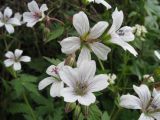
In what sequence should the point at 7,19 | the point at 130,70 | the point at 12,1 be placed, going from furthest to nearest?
the point at 12,1 → the point at 7,19 → the point at 130,70

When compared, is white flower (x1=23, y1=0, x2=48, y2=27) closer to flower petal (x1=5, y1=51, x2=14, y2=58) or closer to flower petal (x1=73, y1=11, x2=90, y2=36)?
flower petal (x1=73, y1=11, x2=90, y2=36)

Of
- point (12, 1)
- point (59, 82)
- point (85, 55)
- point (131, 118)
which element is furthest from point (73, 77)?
point (12, 1)

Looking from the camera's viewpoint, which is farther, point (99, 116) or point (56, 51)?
point (56, 51)

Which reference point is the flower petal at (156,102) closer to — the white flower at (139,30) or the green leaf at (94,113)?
the green leaf at (94,113)

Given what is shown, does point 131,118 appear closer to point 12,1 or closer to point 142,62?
point 142,62

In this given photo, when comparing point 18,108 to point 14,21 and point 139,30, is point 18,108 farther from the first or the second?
point 139,30

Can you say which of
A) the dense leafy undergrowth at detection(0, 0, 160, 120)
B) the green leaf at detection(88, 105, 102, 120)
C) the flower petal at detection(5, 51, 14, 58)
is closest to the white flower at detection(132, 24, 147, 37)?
the dense leafy undergrowth at detection(0, 0, 160, 120)

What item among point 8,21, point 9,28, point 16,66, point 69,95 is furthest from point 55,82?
point 8,21
